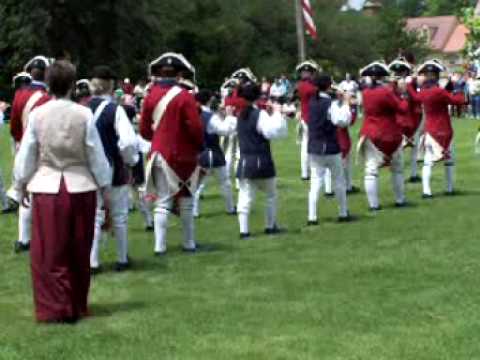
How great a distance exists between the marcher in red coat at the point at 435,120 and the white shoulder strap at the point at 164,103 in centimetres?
565

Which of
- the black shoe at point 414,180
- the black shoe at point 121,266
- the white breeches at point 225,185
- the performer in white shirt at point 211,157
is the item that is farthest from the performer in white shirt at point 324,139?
the black shoe at point 414,180

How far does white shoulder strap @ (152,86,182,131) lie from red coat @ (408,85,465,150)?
570 centimetres

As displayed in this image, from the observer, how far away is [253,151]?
41.0 feet

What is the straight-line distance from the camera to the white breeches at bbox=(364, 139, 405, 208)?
1475 centimetres

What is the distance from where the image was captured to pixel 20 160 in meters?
8.58

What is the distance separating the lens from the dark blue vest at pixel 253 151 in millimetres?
12461

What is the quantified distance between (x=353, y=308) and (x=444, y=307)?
736mm

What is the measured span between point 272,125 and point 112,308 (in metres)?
→ 3.81

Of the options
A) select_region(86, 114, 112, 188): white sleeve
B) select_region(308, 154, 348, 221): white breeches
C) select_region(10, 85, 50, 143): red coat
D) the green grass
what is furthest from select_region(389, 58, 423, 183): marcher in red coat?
select_region(86, 114, 112, 188): white sleeve

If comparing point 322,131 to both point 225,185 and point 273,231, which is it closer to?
point 273,231

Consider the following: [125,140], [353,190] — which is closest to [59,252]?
[125,140]

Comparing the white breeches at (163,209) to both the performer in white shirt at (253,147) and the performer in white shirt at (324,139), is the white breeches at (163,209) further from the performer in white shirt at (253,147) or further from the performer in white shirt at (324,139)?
the performer in white shirt at (324,139)

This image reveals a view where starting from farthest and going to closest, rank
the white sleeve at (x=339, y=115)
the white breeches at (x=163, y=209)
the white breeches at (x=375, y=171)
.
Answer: the white breeches at (x=375, y=171) → the white sleeve at (x=339, y=115) → the white breeches at (x=163, y=209)

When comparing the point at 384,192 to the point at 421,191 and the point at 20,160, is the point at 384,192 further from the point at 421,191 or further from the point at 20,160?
the point at 20,160
